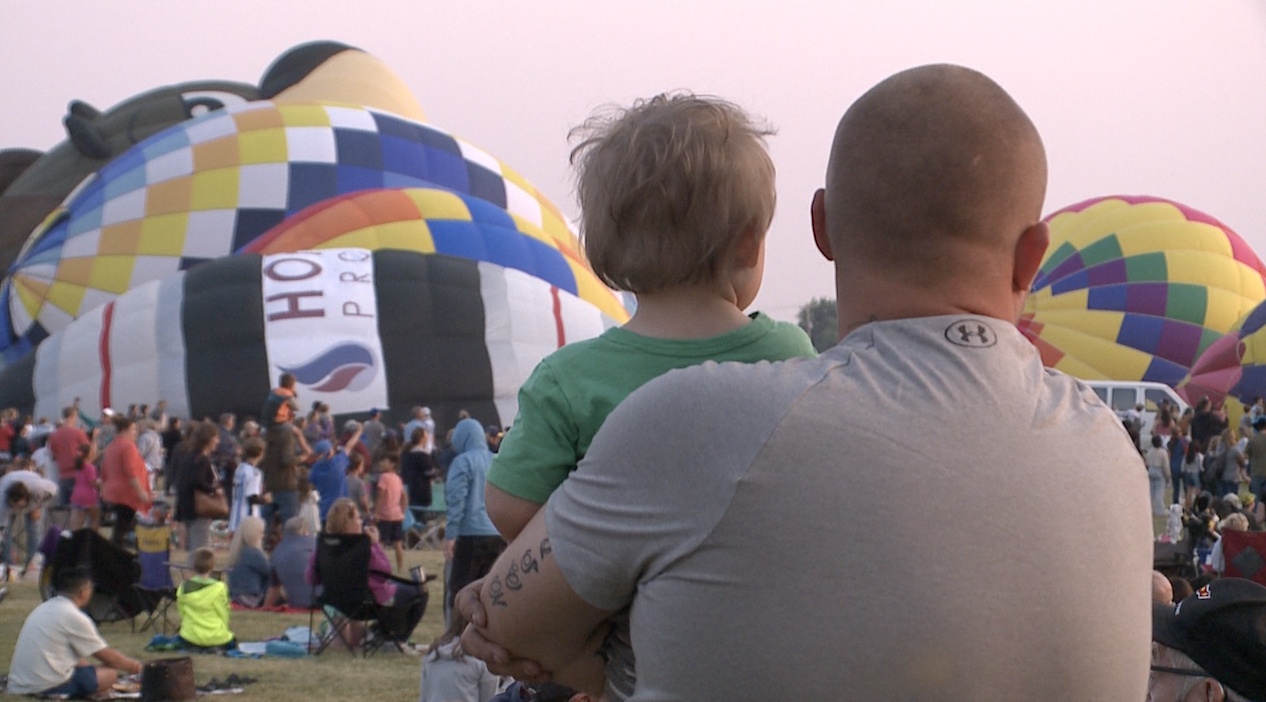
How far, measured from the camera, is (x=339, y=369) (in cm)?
1445

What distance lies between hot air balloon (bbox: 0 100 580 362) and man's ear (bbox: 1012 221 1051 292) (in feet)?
53.9

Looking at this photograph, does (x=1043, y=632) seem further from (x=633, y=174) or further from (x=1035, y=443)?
(x=633, y=174)

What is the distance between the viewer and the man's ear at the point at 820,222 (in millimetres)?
1202

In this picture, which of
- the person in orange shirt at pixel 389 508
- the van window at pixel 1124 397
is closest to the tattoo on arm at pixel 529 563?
the person in orange shirt at pixel 389 508

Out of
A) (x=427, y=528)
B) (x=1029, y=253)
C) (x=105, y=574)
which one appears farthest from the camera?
(x=427, y=528)

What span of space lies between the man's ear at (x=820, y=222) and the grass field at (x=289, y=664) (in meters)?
5.03

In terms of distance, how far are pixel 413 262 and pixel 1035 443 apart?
14.6 m

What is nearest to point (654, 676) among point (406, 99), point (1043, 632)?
point (1043, 632)

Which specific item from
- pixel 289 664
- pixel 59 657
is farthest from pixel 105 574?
pixel 59 657

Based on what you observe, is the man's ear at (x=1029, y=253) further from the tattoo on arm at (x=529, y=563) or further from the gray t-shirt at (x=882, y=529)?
the tattoo on arm at (x=529, y=563)

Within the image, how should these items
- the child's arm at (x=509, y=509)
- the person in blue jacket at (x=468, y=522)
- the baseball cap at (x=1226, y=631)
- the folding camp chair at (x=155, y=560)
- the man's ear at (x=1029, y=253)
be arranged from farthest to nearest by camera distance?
the folding camp chair at (x=155, y=560), the person in blue jacket at (x=468, y=522), the baseball cap at (x=1226, y=631), the child's arm at (x=509, y=509), the man's ear at (x=1029, y=253)

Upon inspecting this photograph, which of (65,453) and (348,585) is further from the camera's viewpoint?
(65,453)

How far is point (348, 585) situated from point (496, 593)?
19.4 feet

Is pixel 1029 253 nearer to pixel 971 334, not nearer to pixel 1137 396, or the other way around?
pixel 971 334
